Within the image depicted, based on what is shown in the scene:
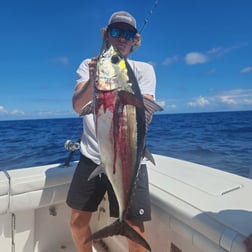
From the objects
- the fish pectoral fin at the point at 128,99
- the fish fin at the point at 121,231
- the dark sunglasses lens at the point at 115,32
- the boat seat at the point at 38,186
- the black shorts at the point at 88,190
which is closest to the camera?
the fish pectoral fin at the point at 128,99

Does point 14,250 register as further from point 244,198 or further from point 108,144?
point 244,198

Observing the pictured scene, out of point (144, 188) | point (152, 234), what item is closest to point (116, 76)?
point (144, 188)

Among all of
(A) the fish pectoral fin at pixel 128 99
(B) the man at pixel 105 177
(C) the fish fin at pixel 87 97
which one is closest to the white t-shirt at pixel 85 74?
(B) the man at pixel 105 177

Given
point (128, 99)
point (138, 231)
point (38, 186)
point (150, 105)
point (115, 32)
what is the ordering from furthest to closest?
point (38, 186), point (138, 231), point (115, 32), point (150, 105), point (128, 99)

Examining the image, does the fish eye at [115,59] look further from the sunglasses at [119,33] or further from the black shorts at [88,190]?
the black shorts at [88,190]

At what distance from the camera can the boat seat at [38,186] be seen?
216 cm

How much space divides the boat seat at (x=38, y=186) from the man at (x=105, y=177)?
0.38 m

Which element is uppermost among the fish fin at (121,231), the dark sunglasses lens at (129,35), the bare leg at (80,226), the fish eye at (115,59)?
the dark sunglasses lens at (129,35)

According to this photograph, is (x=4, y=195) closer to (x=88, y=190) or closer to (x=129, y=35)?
(x=88, y=190)

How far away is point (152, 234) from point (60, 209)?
1058mm

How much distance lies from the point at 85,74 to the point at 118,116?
2.39ft

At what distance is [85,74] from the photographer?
181cm

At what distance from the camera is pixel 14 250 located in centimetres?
240

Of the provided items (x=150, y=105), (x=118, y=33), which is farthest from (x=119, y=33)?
(x=150, y=105)
